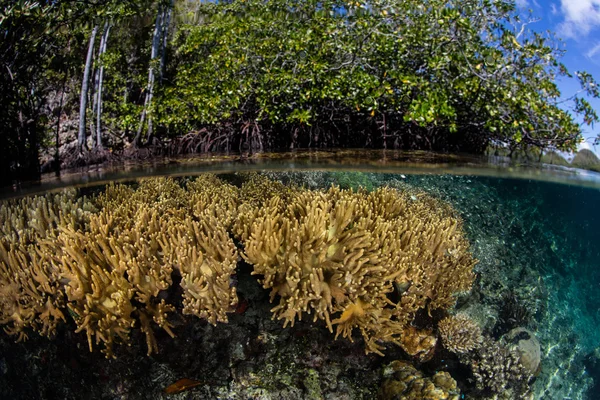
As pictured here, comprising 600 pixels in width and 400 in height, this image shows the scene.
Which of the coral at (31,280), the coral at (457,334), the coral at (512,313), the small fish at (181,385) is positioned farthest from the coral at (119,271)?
the coral at (512,313)

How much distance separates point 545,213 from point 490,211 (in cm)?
353

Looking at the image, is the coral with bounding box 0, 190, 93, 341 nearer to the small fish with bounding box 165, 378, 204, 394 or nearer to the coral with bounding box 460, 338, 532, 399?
the small fish with bounding box 165, 378, 204, 394

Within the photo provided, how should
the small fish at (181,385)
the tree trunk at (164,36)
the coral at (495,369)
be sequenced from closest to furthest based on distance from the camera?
1. the small fish at (181,385)
2. the coral at (495,369)
3. the tree trunk at (164,36)

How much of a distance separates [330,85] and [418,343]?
25.9 feet

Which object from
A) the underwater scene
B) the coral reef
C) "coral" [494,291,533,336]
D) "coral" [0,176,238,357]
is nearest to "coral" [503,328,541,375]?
the underwater scene

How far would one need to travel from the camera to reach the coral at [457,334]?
20.7ft

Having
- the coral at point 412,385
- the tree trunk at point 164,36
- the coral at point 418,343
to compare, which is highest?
the tree trunk at point 164,36

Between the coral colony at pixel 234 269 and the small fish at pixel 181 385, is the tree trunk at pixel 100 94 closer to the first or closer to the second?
the coral colony at pixel 234 269

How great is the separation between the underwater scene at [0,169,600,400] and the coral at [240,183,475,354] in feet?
0.08

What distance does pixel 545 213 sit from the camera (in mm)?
13000

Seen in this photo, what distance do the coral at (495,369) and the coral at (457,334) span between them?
1.07 feet

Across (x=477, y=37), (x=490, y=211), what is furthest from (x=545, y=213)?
(x=477, y=37)

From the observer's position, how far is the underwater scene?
457 cm

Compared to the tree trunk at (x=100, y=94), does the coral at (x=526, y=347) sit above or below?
below
